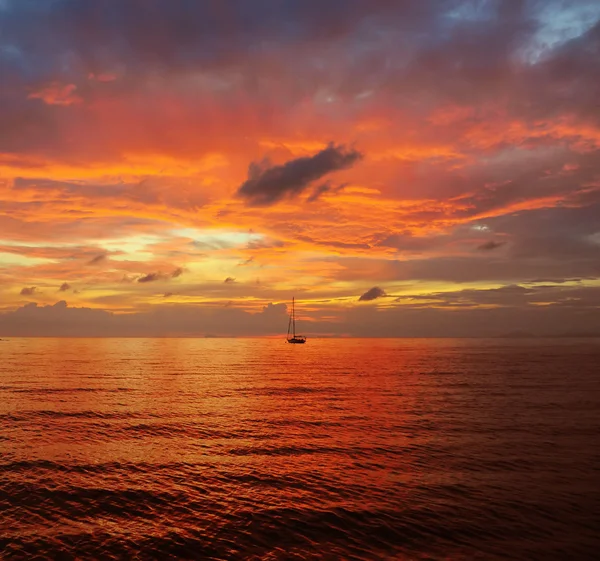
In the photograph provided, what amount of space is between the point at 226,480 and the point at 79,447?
15.8 metres

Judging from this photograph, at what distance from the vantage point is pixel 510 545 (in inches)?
810

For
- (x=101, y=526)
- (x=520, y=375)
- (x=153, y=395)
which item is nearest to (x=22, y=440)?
(x=101, y=526)

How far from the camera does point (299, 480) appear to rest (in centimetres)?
2922

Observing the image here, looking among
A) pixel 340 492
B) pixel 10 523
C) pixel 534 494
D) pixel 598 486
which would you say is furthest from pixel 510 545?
pixel 10 523

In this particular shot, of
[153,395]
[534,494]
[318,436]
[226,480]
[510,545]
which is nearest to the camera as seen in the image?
[510,545]

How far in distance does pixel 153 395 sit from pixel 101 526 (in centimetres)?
4776

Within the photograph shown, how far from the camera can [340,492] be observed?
27.0 m

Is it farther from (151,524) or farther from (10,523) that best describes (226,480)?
(10,523)

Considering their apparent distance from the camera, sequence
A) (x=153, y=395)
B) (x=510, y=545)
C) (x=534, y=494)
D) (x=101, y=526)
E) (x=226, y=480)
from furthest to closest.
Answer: (x=153, y=395) < (x=226, y=480) < (x=534, y=494) < (x=101, y=526) < (x=510, y=545)

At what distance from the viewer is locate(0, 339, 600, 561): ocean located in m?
20.7

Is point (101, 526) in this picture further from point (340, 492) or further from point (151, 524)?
point (340, 492)

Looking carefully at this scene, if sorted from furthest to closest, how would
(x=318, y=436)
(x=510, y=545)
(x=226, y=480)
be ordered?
(x=318, y=436), (x=226, y=480), (x=510, y=545)

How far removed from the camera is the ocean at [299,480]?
20719 mm

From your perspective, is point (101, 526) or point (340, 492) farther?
point (340, 492)
